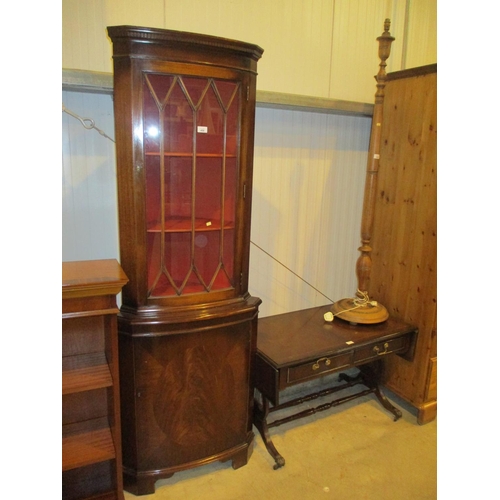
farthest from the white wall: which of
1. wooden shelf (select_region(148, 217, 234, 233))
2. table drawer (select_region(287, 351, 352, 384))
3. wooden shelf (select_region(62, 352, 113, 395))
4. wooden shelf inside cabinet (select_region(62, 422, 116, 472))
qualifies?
wooden shelf inside cabinet (select_region(62, 422, 116, 472))

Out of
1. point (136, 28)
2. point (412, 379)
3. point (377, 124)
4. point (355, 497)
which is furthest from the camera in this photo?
point (412, 379)

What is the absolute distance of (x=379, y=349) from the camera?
2.42 m

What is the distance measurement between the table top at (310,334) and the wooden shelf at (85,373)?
2.56ft

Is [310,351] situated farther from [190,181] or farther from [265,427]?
[190,181]

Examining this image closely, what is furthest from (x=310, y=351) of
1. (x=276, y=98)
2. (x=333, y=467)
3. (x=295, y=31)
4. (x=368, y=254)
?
(x=295, y=31)

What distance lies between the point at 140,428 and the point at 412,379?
66.7 inches

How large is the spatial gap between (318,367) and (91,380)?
112 cm

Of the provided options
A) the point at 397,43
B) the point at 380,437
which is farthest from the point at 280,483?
the point at 397,43

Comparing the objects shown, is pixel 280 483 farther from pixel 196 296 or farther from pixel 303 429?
pixel 196 296

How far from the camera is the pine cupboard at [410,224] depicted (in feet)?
7.72

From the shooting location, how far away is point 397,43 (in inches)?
109

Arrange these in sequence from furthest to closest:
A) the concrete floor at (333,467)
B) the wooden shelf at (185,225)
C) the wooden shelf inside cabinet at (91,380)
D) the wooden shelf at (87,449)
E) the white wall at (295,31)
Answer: the concrete floor at (333,467)
the white wall at (295,31)
the wooden shelf at (185,225)
the wooden shelf at (87,449)
the wooden shelf inside cabinet at (91,380)

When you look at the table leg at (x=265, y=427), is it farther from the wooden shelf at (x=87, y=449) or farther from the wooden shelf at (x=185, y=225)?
the wooden shelf at (x=185, y=225)

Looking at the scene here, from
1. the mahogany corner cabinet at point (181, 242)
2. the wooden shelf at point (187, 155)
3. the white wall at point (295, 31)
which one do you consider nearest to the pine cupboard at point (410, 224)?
the white wall at point (295, 31)
